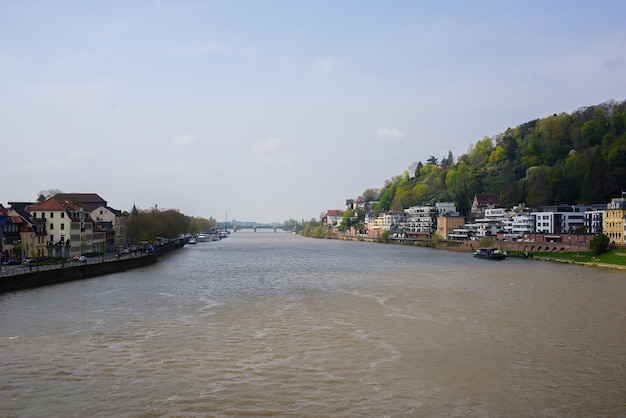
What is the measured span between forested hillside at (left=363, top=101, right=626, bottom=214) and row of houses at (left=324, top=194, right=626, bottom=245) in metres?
6.06

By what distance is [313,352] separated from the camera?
18828 millimetres

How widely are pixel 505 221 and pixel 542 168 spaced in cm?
1775

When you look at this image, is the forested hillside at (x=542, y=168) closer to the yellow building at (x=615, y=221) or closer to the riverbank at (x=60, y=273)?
the yellow building at (x=615, y=221)

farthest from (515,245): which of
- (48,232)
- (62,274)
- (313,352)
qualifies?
(313,352)

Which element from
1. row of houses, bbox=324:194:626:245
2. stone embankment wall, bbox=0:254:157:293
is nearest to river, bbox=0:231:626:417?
stone embankment wall, bbox=0:254:157:293

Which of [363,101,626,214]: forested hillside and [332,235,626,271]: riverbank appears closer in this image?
[332,235,626,271]: riverbank

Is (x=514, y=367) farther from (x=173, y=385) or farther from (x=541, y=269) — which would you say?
(x=541, y=269)

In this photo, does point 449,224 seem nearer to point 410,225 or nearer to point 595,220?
point 410,225

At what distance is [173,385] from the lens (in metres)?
15.2

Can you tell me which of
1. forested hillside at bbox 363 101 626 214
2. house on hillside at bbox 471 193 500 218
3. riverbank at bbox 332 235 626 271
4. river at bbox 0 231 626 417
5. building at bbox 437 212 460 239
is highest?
forested hillside at bbox 363 101 626 214

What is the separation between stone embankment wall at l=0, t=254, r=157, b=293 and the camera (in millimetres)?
32291

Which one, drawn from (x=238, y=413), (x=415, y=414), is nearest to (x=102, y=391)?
(x=238, y=413)

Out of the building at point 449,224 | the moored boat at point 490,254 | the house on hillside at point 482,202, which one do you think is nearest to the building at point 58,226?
the moored boat at point 490,254

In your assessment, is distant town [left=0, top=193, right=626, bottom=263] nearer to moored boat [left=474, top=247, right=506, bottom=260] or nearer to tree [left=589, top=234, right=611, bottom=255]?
tree [left=589, top=234, right=611, bottom=255]
